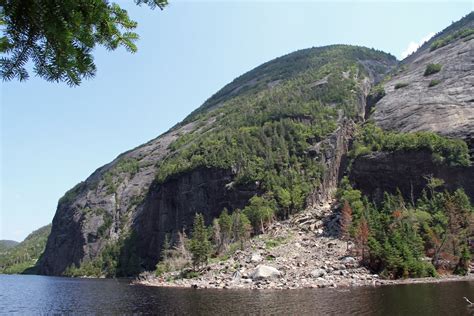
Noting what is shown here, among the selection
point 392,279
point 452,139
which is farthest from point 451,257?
point 452,139

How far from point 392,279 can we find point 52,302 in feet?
193

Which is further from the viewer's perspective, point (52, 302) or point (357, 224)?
point (357, 224)

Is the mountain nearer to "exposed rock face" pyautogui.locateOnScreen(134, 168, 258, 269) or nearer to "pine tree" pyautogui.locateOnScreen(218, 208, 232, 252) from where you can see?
"exposed rock face" pyautogui.locateOnScreen(134, 168, 258, 269)

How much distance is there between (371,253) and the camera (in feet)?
241

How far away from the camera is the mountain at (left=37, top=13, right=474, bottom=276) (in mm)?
119000

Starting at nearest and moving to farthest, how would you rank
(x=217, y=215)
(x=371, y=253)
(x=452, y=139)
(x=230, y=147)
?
(x=371, y=253) < (x=452, y=139) < (x=217, y=215) < (x=230, y=147)

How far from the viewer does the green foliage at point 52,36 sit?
7121mm

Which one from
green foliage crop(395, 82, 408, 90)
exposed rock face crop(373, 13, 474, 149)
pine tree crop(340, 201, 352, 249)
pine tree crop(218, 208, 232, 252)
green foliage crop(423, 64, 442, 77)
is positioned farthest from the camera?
green foliage crop(395, 82, 408, 90)

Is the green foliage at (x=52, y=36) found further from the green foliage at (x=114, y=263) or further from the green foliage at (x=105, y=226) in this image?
the green foliage at (x=105, y=226)

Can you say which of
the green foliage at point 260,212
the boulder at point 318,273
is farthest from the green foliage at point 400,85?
the boulder at point 318,273

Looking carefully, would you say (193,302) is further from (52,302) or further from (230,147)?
(230,147)

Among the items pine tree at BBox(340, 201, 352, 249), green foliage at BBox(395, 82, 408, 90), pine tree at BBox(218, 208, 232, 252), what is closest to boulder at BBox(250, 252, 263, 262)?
pine tree at BBox(218, 208, 232, 252)

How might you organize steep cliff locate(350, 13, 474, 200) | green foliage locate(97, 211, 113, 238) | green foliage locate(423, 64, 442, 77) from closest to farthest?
steep cliff locate(350, 13, 474, 200) < green foliage locate(423, 64, 442, 77) < green foliage locate(97, 211, 113, 238)

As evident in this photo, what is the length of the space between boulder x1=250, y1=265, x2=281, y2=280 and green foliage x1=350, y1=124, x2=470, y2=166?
6536 centimetres
